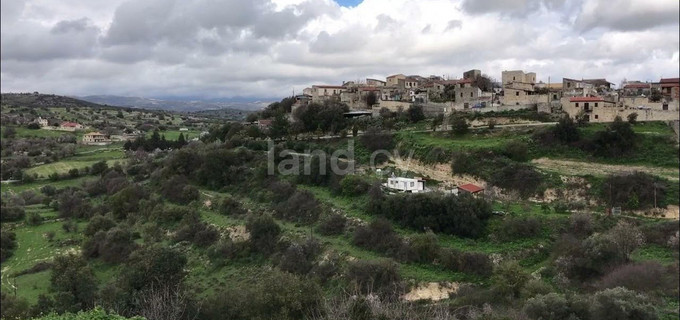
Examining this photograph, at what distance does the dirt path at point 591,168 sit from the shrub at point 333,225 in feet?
35.3

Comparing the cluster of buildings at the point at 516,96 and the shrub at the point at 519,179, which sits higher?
the cluster of buildings at the point at 516,96

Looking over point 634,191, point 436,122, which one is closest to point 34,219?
point 436,122

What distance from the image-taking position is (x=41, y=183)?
48.2 metres

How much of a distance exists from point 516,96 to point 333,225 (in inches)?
681

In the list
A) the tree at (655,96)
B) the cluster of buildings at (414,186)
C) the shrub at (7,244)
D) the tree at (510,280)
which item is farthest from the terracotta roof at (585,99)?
the shrub at (7,244)

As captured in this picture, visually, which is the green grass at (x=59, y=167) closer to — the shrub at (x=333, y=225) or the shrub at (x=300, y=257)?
the shrub at (x=333, y=225)

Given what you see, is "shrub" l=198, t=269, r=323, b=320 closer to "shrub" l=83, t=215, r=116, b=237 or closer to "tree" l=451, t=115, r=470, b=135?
"tree" l=451, t=115, r=470, b=135

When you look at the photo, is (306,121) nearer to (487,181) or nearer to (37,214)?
(487,181)

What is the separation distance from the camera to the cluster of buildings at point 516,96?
1125 inches

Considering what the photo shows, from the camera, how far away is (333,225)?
2427 cm

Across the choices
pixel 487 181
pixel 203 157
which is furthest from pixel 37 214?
pixel 487 181

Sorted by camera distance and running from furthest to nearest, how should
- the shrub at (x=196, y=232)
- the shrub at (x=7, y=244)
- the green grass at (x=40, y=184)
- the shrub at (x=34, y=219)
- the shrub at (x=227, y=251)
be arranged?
the green grass at (x=40, y=184), the shrub at (x=34, y=219), the shrub at (x=7, y=244), the shrub at (x=196, y=232), the shrub at (x=227, y=251)

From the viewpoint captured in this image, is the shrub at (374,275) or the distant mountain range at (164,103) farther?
the distant mountain range at (164,103)

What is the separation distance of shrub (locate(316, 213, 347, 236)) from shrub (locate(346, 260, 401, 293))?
4.61 metres
